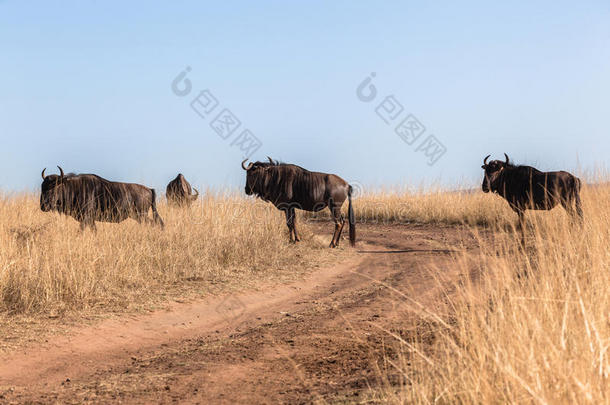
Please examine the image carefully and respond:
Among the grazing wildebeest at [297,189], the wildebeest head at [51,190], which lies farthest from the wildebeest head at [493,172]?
the wildebeest head at [51,190]

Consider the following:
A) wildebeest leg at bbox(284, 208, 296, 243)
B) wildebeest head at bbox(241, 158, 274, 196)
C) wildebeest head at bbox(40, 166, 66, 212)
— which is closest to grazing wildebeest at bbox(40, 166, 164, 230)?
wildebeest head at bbox(40, 166, 66, 212)

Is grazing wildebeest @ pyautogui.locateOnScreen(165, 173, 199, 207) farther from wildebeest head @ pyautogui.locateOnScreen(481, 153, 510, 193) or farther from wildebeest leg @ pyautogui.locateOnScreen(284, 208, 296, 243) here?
wildebeest head @ pyautogui.locateOnScreen(481, 153, 510, 193)

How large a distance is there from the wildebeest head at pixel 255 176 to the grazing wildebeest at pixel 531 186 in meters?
4.92

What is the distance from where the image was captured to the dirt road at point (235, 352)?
424cm

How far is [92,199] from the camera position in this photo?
1109 centimetres

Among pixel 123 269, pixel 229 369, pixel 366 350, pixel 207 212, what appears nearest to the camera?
pixel 229 369

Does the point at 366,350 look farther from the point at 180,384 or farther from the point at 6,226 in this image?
the point at 6,226

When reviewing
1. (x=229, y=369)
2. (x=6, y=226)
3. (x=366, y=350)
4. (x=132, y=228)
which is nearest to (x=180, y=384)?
Result: (x=229, y=369)

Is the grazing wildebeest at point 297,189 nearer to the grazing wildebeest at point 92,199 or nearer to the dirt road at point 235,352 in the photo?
the grazing wildebeest at point 92,199

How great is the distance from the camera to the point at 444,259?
1062 cm

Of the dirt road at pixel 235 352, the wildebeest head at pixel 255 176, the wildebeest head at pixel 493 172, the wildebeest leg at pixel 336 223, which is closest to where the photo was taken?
the dirt road at pixel 235 352

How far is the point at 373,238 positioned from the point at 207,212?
4854 mm

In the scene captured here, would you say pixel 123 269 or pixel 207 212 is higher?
pixel 207 212

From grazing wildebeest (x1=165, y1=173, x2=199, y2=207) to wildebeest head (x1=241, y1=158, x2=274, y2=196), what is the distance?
9.05 feet
